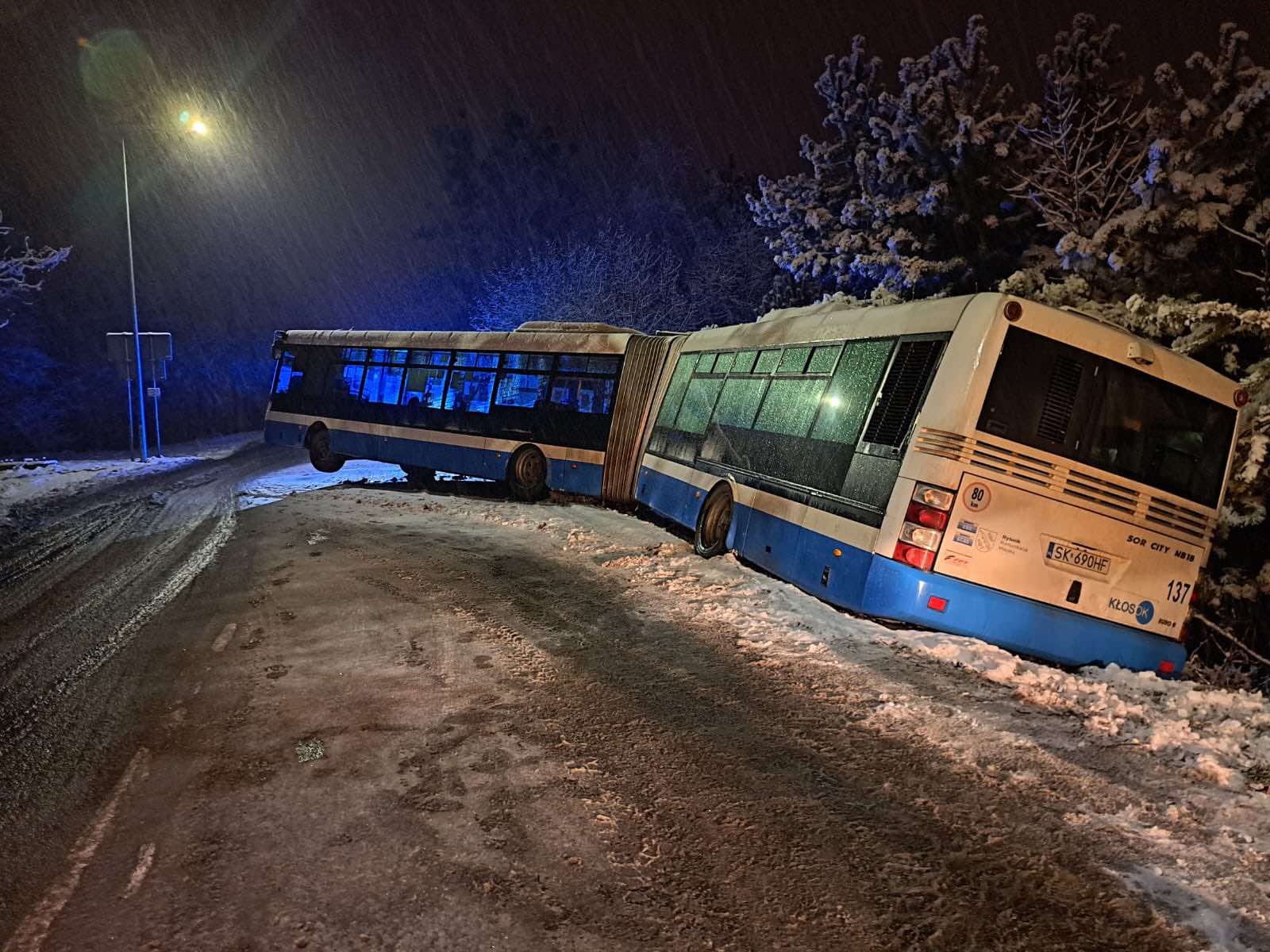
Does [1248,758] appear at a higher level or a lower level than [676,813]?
higher

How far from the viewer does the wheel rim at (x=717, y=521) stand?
10742 mm

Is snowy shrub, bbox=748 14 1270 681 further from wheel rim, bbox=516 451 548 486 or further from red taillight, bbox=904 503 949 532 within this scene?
wheel rim, bbox=516 451 548 486

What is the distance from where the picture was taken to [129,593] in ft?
30.3

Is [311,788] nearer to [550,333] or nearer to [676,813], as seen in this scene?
[676,813]

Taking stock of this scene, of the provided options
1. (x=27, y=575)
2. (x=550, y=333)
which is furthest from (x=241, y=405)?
(x=27, y=575)

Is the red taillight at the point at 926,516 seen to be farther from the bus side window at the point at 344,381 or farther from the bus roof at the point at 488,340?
the bus side window at the point at 344,381

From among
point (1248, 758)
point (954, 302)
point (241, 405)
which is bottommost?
point (241, 405)

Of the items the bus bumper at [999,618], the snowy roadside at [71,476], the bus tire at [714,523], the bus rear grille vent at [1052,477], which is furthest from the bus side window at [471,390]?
the bus rear grille vent at [1052,477]

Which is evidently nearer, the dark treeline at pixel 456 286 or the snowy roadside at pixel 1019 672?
the snowy roadside at pixel 1019 672

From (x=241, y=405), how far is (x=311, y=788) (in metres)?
50.9

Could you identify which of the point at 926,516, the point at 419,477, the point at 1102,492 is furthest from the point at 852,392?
the point at 419,477

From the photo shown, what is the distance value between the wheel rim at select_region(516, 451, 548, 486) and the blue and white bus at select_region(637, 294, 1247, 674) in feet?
30.6

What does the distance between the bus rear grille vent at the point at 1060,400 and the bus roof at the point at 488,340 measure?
376 inches

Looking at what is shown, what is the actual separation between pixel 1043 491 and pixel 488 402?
12.3 m
